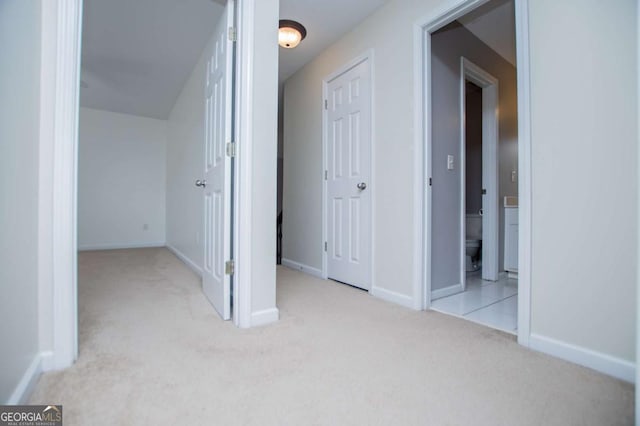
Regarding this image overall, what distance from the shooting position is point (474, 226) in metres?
3.69

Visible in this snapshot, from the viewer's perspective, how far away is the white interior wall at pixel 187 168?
3.17 metres

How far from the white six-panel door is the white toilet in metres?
1.58

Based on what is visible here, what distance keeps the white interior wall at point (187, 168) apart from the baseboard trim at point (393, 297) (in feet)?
5.51

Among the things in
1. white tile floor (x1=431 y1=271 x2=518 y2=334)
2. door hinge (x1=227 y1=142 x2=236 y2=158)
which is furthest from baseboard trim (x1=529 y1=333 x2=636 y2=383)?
door hinge (x1=227 y1=142 x2=236 y2=158)

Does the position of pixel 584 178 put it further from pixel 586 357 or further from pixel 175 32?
pixel 175 32

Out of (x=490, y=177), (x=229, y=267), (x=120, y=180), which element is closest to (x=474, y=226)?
(x=490, y=177)

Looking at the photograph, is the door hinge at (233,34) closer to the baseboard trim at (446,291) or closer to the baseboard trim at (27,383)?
the baseboard trim at (27,383)

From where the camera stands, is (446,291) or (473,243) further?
(473,243)

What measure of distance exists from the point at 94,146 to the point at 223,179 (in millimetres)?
4408

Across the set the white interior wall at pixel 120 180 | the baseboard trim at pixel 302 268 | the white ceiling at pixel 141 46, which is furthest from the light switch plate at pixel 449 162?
the white interior wall at pixel 120 180

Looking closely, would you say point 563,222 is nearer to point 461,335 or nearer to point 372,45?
point 461,335

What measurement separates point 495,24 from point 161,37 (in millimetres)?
2978

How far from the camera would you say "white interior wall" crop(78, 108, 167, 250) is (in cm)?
477

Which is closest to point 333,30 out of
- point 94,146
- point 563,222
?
point 563,222
